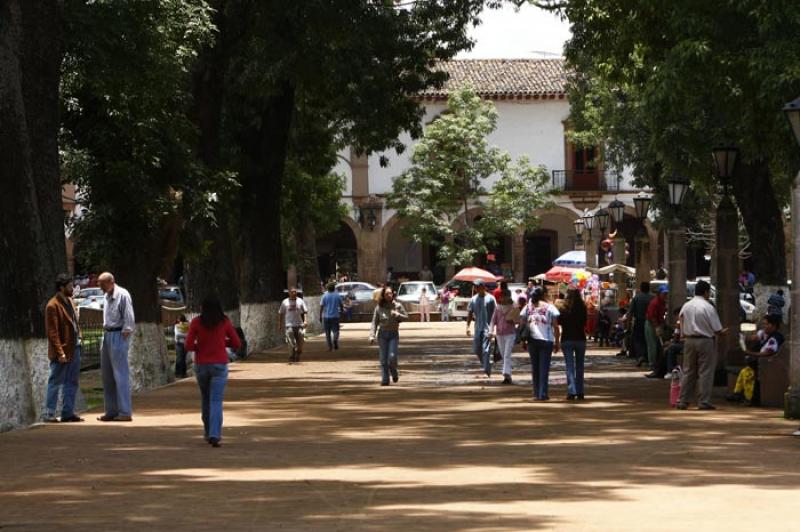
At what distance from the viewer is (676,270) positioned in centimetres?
2905

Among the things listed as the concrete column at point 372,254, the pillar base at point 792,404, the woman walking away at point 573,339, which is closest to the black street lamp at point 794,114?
the pillar base at point 792,404

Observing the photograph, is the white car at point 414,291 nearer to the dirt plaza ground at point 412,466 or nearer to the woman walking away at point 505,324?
the woman walking away at point 505,324

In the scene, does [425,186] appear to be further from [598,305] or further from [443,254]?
[598,305]

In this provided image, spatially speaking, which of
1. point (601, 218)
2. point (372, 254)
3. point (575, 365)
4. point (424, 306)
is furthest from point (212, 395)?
point (372, 254)

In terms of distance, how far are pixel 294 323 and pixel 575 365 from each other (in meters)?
12.6

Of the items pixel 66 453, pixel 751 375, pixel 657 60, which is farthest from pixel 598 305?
pixel 66 453

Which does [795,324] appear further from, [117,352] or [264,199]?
[264,199]

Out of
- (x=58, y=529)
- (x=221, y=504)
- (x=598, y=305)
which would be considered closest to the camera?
(x=58, y=529)

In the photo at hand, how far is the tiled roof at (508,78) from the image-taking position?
72.9 m

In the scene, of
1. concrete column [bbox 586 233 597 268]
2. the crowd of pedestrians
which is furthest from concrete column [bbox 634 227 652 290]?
the crowd of pedestrians

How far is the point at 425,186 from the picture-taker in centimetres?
6706

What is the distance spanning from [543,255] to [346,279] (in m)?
9.09

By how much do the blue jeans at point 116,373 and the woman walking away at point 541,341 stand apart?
5.60 meters

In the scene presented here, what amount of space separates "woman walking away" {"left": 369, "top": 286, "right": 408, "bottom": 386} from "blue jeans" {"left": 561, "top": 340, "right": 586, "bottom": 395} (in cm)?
403
